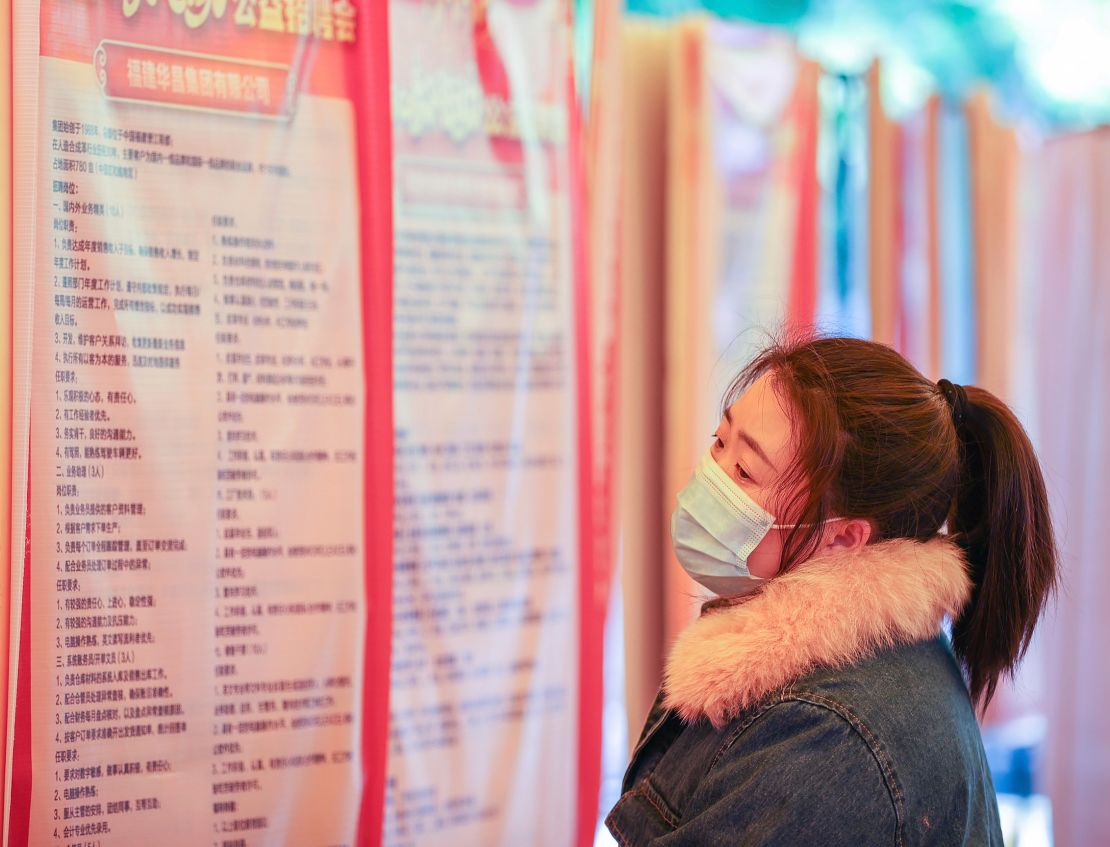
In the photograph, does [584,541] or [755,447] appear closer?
[755,447]

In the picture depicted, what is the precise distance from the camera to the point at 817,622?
1.15 metres

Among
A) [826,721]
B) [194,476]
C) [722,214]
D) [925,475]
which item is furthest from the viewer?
[722,214]

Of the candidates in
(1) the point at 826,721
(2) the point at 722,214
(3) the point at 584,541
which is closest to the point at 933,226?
(2) the point at 722,214

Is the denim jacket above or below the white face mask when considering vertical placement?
below

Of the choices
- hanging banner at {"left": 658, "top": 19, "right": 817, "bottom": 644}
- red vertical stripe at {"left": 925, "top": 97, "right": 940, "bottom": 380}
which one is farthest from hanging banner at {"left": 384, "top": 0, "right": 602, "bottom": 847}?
red vertical stripe at {"left": 925, "top": 97, "right": 940, "bottom": 380}

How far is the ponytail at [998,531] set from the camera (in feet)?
4.16

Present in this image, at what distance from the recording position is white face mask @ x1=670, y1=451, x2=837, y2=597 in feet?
4.16

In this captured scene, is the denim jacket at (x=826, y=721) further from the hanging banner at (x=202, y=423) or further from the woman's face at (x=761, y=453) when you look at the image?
the hanging banner at (x=202, y=423)

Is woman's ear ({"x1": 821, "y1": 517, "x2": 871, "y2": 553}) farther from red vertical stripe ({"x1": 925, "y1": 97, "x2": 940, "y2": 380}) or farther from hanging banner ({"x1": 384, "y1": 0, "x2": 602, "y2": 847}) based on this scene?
red vertical stripe ({"x1": 925, "y1": 97, "x2": 940, "y2": 380})

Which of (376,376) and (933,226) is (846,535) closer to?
(376,376)

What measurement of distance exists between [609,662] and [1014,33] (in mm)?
2229

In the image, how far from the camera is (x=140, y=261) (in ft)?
4.92

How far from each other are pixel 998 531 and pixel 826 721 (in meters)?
0.39

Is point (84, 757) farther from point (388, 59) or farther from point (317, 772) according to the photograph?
point (388, 59)
